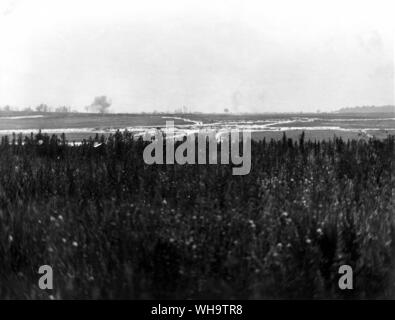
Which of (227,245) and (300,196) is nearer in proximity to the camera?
(227,245)

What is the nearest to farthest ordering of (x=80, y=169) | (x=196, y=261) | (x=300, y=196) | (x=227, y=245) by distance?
(x=196, y=261) → (x=227, y=245) → (x=300, y=196) → (x=80, y=169)

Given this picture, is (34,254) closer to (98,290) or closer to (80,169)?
(98,290)

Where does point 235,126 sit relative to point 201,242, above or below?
above

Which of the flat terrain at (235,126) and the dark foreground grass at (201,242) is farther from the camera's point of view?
the flat terrain at (235,126)

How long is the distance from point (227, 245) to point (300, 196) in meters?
1.29

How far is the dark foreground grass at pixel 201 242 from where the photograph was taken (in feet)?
9.71

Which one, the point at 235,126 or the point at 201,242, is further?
the point at 235,126

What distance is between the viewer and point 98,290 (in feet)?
9.02

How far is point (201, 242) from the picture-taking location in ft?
10.4

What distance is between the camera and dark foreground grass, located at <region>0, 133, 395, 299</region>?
9.71 ft

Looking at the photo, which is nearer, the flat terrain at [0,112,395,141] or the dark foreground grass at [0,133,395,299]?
the dark foreground grass at [0,133,395,299]
